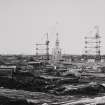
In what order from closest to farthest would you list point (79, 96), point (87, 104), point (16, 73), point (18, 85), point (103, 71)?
1. point (87, 104)
2. point (79, 96)
3. point (18, 85)
4. point (16, 73)
5. point (103, 71)

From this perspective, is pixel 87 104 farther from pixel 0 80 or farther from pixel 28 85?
pixel 0 80

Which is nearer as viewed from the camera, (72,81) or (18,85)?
(18,85)

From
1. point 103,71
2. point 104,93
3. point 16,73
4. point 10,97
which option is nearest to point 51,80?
point 16,73

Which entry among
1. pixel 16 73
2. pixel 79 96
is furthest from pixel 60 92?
pixel 16 73

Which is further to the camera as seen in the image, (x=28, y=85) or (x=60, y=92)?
(x=28, y=85)

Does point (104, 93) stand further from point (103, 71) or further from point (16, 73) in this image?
point (103, 71)

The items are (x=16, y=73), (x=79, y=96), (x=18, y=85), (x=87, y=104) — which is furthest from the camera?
(x=16, y=73)

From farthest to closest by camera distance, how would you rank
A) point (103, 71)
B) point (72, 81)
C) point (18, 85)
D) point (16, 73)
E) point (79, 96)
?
point (103, 71) < point (16, 73) < point (72, 81) < point (18, 85) < point (79, 96)

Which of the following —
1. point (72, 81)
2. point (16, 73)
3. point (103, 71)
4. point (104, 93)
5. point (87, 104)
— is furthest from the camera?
point (103, 71)
